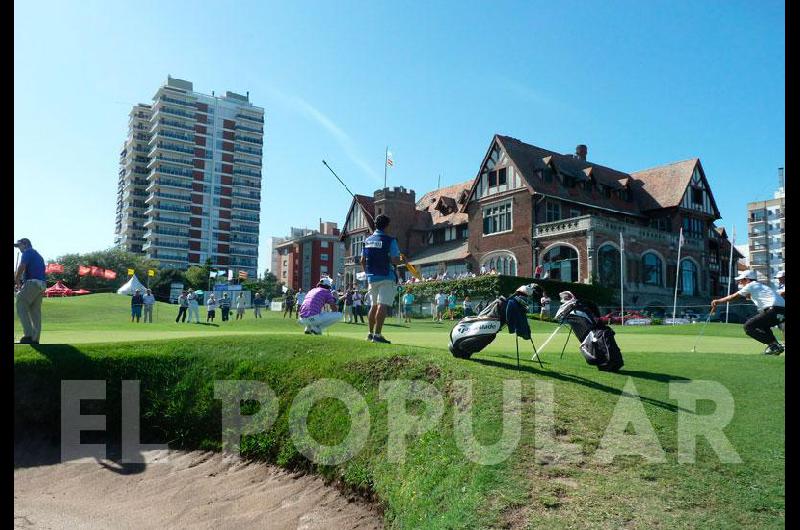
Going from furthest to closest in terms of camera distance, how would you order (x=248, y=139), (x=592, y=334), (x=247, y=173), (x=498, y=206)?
(x=248, y=139)
(x=247, y=173)
(x=498, y=206)
(x=592, y=334)

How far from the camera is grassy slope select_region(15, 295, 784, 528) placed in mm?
4559

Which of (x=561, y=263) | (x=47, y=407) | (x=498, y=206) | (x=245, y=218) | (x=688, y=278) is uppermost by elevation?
(x=245, y=218)

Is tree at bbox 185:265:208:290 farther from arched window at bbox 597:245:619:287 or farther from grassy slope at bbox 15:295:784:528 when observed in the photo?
grassy slope at bbox 15:295:784:528

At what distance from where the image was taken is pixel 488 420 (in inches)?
238

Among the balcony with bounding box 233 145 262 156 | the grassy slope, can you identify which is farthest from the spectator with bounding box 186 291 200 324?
the balcony with bounding box 233 145 262 156

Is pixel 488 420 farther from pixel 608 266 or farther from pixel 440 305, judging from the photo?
pixel 608 266

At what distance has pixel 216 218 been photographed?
11794cm

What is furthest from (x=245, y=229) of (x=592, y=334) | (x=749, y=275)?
(x=592, y=334)

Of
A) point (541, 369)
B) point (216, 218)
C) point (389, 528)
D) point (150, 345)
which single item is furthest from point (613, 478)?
point (216, 218)

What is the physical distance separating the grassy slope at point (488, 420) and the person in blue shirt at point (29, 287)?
2.56 ft

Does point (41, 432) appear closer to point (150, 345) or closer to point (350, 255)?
point (150, 345)

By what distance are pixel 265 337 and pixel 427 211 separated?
51.9 metres

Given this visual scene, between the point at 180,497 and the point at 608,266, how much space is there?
3901 cm

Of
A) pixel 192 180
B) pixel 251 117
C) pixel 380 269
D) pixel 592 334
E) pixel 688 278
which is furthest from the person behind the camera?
pixel 251 117
